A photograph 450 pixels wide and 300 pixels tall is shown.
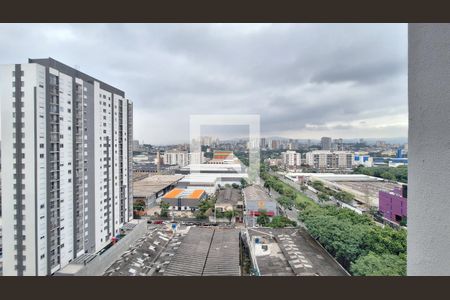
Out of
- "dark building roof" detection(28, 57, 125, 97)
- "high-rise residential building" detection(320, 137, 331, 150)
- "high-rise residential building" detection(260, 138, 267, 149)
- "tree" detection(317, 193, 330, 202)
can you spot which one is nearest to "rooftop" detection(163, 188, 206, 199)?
"high-rise residential building" detection(260, 138, 267, 149)

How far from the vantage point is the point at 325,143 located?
5035 millimetres

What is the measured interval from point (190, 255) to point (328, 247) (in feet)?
7.07

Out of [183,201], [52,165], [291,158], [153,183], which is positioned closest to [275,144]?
[291,158]

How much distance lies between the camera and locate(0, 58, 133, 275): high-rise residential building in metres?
2.57

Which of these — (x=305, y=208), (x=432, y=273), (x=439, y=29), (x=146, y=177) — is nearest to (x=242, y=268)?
(x=305, y=208)

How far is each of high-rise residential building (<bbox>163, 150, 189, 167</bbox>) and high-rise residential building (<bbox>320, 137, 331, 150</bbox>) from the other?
3228mm

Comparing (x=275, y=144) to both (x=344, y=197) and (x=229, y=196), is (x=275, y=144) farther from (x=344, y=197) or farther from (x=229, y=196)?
(x=344, y=197)

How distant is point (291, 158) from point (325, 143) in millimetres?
907

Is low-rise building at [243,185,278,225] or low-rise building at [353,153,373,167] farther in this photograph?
low-rise building at [353,153,373,167]

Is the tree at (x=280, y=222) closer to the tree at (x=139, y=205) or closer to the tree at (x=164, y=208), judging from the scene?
the tree at (x=164, y=208)

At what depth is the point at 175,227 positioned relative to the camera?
421 centimetres

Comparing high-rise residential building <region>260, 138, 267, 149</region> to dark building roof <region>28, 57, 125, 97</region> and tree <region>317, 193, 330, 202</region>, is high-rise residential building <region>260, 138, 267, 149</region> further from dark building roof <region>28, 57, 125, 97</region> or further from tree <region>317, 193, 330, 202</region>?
dark building roof <region>28, 57, 125, 97</region>

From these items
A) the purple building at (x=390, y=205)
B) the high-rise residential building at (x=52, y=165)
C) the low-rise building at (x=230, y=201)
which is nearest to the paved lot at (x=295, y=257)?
the low-rise building at (x=230, y=201)

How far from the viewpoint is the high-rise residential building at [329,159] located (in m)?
5.30
